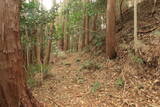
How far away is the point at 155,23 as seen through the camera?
Result: 303 inches

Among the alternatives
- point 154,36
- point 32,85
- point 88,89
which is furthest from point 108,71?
point 32,85

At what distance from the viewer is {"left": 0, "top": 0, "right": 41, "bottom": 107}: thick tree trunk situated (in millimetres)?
2750

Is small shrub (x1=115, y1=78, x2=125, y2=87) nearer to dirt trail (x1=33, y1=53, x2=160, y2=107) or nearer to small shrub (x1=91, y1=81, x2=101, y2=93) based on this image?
dirt trail (x1=33, y1=53, x2=160, y2=107)

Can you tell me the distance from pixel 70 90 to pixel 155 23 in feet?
15.1

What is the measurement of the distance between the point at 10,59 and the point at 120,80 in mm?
4045

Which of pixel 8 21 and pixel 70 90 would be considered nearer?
pixel 8 21

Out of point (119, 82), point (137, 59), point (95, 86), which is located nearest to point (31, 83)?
point (95, 86)

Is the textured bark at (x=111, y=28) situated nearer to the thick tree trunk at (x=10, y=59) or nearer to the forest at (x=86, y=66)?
the forest at (x=86, y=66)

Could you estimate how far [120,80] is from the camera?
596 cm

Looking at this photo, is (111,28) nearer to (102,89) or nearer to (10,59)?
(102,89)

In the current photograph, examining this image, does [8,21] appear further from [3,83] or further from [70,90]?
[70,90]

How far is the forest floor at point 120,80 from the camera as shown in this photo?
16.4ft

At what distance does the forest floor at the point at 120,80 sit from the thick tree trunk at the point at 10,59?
6.74ft

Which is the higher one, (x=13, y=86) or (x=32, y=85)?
(x=13, y=86)
